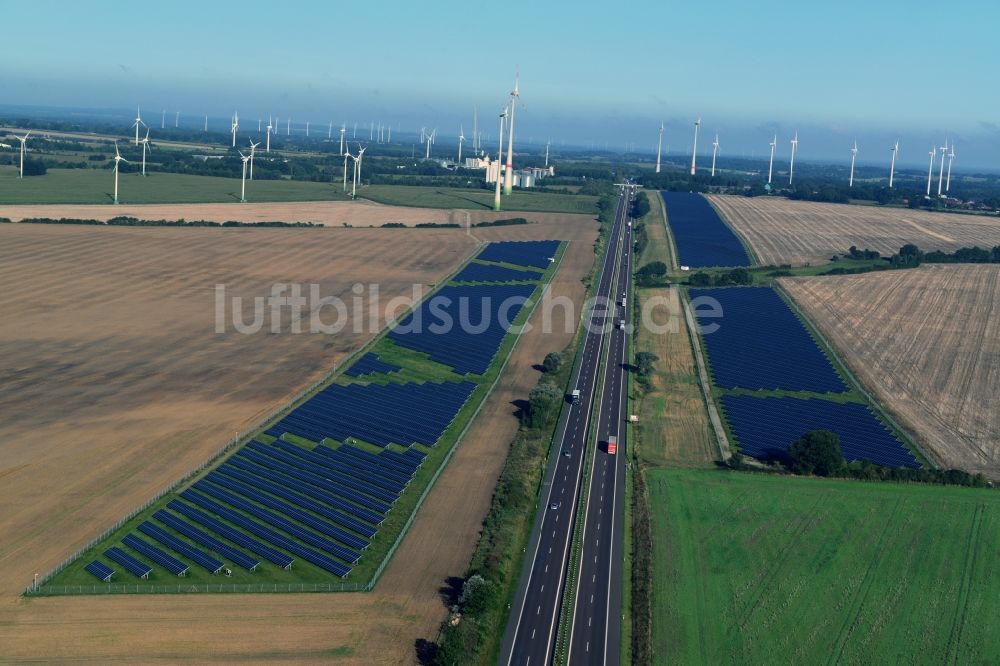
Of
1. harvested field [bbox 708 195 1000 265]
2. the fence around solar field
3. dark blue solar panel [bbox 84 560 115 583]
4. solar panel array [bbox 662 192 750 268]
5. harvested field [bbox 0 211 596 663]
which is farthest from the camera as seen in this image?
harvested field [bbox 708 195 1000 265]

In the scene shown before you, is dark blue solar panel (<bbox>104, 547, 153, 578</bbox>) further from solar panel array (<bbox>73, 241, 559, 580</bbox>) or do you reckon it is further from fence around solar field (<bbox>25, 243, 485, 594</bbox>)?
fence around solar field (<bbox>25, 243, 485, 594</bbox>)

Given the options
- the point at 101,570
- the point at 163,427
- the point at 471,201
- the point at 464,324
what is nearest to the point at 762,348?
the point at 464,324

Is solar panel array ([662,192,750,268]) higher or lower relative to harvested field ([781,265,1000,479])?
higher

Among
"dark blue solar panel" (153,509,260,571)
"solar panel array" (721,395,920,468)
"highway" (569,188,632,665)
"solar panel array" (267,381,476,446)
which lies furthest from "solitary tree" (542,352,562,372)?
"dark blue solar panel" (153,509,260,571)

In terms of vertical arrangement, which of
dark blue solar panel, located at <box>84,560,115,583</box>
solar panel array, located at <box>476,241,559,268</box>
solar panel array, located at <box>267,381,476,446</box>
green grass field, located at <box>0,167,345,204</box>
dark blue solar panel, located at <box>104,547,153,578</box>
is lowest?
dark blue solar panel, located at <box>84,560,115,583</box>

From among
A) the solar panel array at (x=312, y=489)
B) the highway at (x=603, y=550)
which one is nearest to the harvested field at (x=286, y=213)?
the solar panel array at (x=312, y=489)

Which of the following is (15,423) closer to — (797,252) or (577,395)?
(577,395)

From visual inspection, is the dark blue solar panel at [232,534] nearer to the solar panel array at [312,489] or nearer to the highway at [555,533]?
the solar panel array at [312,489]
